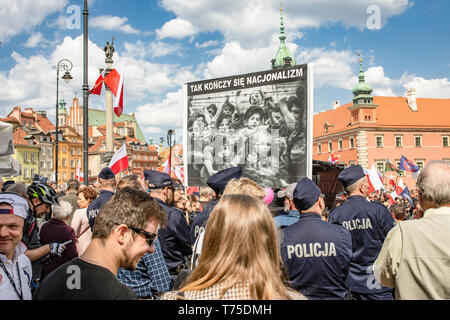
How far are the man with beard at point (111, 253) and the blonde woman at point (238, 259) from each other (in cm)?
43

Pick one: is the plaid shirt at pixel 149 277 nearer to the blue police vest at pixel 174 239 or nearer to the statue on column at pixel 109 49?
the blue police vest at pixel 174 239

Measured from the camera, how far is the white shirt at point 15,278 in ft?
8.18

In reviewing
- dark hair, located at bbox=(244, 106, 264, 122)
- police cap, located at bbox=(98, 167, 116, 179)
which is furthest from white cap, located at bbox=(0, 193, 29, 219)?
dark hair, located at bbox=(244, 106, 264, 122)

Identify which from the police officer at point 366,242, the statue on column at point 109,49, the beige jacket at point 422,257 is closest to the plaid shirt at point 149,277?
the beige jacket at point 422,257

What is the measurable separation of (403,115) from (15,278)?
270 feet

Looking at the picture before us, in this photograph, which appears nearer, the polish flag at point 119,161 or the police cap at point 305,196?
the police cap at point 305,196

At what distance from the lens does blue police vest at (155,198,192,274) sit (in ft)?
14.9

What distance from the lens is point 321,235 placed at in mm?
3619

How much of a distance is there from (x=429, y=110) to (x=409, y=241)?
84812 millimetres

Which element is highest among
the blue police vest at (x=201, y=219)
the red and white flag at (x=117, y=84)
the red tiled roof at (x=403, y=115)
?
the red tiled roof at (x=403, y=115)

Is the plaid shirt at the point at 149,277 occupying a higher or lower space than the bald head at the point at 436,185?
lower

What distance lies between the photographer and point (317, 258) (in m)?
3.60

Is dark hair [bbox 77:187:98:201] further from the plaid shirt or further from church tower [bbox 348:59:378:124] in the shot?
church tower [bbox 348:59:378:124]

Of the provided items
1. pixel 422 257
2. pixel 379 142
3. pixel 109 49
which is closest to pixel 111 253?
pixel 422 257
